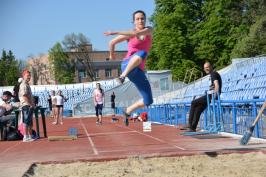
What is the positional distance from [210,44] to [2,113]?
3616 cm

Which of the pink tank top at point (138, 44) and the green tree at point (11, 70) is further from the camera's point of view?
the green tree at point (11, 70)

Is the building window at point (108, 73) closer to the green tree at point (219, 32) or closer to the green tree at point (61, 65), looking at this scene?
the green tree at point (61, 65)

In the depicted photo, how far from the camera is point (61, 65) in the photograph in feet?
334

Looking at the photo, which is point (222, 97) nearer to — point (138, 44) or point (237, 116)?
point (237, 116)

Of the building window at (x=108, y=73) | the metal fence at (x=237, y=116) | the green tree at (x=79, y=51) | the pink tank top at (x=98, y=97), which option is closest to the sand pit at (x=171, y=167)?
the metal fence at (x=237, y=116)

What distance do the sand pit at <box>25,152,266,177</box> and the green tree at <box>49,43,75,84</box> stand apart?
303 ft

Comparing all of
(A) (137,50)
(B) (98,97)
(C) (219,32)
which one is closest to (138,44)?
(A) (137,50)

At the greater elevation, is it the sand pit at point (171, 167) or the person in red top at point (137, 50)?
the person in red top at point (137, 50)

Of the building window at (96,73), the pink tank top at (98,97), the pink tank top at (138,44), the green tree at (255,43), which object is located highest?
the building window at (96,73)

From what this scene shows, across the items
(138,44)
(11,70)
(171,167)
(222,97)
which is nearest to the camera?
(171,167)

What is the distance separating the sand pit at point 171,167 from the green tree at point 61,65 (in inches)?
3635

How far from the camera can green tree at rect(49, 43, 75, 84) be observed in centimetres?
9912

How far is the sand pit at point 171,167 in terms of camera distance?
20.0ft

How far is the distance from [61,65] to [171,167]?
318 ft
